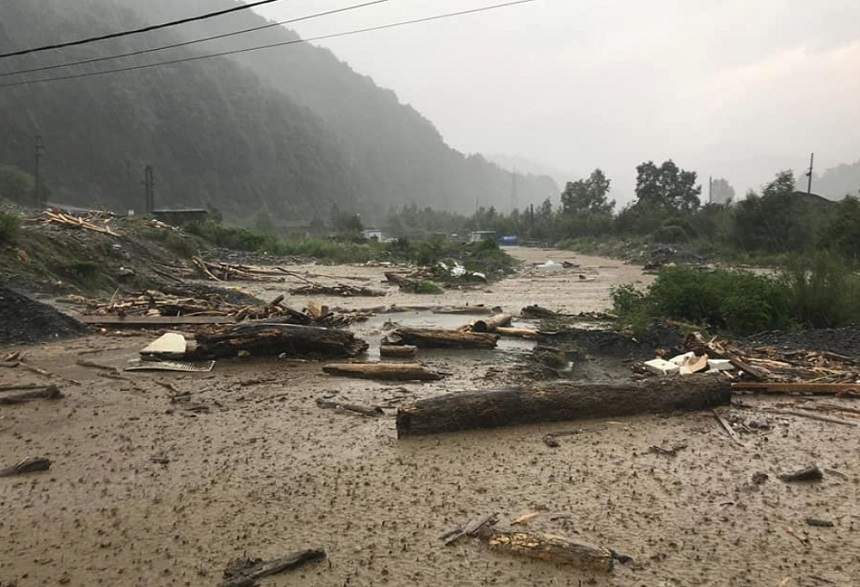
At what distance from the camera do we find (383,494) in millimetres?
4285

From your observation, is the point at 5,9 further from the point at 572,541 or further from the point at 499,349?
the point at 572,541

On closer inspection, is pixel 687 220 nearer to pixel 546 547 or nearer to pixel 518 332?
pixel 518 332

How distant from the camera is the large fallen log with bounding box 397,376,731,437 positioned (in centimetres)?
551

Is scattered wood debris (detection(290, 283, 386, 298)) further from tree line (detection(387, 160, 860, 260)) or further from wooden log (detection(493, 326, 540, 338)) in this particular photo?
tree line (detection(387, 160, 860, 260))

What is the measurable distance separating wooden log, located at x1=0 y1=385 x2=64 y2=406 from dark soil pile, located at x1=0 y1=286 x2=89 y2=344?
10.3ft

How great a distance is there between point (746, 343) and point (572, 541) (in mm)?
7432

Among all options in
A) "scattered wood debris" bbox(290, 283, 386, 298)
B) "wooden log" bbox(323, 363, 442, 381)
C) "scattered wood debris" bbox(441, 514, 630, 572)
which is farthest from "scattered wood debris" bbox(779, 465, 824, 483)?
"scattered wood debris" bbox(290, 283, 386, 298)

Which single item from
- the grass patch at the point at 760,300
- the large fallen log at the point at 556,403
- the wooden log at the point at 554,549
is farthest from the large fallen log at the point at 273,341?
the wooden log at the point at 554,549

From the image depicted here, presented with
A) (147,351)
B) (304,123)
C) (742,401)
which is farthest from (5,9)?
(742,401)

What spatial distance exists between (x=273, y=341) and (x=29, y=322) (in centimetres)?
409

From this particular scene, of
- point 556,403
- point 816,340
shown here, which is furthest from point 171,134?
point 556,403

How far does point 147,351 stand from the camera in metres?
8.45

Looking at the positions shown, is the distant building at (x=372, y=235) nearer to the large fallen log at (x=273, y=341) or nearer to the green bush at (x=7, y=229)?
the green bush at (x=7, y=229)

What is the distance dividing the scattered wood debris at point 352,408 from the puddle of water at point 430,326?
8.49 ft
